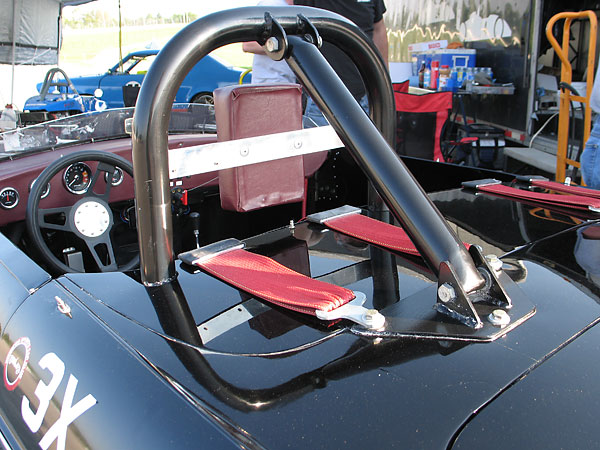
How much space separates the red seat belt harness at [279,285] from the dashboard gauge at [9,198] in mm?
1178

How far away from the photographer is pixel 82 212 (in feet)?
6.52

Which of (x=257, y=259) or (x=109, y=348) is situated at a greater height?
(x=257, y=259)

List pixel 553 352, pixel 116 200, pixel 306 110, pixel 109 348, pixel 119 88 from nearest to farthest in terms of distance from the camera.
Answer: pixel 553 352
pixel 109 348
pixel 116 200
pixel 306 110
pixel 119 88

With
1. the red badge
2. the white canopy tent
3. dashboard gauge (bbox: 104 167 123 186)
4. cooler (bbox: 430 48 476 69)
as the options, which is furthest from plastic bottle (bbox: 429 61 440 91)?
the white canopy tent

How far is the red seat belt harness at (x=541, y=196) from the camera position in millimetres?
1502

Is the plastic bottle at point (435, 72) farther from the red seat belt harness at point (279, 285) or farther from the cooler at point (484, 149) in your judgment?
the red seat belt harness at point (279, 285)

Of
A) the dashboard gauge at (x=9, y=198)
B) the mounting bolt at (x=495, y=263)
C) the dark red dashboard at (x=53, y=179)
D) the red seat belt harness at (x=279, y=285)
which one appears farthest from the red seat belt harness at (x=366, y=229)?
the dashboard gauge at (x=9, y=198)

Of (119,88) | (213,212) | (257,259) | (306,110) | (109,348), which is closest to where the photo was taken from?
(109,348)

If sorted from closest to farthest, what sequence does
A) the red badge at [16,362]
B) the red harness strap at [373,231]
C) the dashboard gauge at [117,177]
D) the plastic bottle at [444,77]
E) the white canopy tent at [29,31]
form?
the red badge at [16,362] → the red harness strap at [373,231] → the dashboard gauge at [117,177] → the plastic bottle at [444,77] → the white canopy tent at [29,31]

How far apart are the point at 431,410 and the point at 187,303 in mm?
549

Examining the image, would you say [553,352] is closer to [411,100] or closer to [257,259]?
[257,259]

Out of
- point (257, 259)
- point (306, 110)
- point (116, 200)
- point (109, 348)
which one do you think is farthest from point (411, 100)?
point (109, 348)

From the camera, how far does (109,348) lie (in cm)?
92

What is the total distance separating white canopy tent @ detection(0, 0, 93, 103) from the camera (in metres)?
11.8
